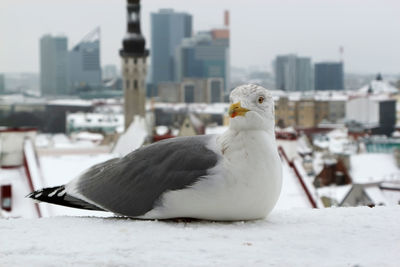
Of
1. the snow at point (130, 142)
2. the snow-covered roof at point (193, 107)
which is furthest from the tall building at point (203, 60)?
the snow at point (130, 142)

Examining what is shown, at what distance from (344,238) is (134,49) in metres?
31.1

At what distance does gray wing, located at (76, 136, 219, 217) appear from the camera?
1737 mm

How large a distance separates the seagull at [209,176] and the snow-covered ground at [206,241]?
0.04 m

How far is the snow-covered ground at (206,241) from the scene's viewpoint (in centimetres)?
129

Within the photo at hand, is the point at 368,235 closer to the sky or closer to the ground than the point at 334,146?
closer to the sky

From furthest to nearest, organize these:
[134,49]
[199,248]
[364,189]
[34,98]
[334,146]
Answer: [34,98], [134,49], [334,146], [364,189], [199,248]

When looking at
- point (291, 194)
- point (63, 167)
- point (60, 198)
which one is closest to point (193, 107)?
point (63, 167)

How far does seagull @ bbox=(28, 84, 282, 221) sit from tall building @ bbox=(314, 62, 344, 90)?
133 feet

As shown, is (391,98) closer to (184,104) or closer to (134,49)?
(184,104)

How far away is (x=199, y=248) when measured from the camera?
140 centimetres

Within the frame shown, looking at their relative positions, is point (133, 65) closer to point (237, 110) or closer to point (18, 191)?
point (18, 191)

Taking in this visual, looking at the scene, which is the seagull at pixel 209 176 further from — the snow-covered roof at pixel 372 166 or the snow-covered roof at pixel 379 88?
the snow-covered roof at pixel 379 88

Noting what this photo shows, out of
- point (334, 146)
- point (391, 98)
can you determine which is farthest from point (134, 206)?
point (391, 98)

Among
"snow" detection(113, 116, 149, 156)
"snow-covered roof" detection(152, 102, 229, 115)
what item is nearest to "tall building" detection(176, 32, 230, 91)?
"snow-covered roof" detection(152, 102, 229, 115)
